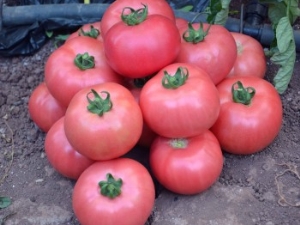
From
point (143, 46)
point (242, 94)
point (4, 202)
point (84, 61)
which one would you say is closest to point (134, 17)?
point (143, 46)

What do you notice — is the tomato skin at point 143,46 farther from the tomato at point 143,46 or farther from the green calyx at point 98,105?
the green calyx at point 98,105

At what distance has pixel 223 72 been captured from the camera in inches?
92.7

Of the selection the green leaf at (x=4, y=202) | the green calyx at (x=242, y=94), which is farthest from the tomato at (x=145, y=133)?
the green leaf at (x=4, y=202)

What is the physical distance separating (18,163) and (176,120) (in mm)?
781

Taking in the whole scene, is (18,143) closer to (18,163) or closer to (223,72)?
(18,163)

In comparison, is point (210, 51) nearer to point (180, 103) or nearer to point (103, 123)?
point (180, 103)

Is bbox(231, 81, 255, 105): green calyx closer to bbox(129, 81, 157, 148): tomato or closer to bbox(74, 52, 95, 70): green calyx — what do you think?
bbox(129, 81, 157, 148): tomato

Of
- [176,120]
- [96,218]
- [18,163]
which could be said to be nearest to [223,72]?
[176,120]

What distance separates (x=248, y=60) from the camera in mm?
2545

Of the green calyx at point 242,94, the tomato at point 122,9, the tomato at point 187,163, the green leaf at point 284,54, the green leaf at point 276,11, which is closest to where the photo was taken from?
the tomato at point 187,163

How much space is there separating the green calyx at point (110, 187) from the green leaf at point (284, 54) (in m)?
0.92

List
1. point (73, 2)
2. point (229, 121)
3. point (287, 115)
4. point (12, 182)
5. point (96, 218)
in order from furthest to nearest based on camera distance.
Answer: point (73, 2) < point (287, 115) < point (12, 182) < point (229, 121) < point (96, 218)

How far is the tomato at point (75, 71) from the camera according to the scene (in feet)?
7.48

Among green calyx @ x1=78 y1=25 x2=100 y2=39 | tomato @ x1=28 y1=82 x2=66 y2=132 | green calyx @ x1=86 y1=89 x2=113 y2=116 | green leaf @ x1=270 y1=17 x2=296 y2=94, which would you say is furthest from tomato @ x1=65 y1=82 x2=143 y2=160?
green leaf @ x1=270 y1=17 x2=296 y2=94
